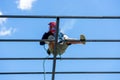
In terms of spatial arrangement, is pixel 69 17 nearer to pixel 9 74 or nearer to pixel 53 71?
pixel 53 71

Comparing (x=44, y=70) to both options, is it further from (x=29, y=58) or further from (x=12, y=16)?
(x=12, y=16)

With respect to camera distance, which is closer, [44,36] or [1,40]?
[1,40]

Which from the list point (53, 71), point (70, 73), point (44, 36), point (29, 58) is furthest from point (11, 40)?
point (44, 36)

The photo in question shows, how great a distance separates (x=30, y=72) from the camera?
4266 millimetres

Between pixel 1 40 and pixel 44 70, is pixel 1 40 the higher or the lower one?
the higher one

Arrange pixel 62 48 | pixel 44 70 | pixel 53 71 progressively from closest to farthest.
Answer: pixel 53 71, pixel 44 70, pixel 62 48

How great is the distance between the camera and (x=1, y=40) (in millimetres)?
3971

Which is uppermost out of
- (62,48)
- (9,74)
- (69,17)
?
(69,17)

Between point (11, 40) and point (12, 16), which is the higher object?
point (12, 16)

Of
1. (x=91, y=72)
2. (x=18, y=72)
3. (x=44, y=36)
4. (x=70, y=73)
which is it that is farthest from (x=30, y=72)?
(x=44, y=36)

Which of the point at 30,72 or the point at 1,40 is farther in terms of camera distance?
the point at 30,72

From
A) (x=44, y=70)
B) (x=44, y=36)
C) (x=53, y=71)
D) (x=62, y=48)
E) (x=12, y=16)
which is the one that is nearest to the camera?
(x=12, y=16)

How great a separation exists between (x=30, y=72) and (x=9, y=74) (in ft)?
0.99

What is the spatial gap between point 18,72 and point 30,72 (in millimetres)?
176
